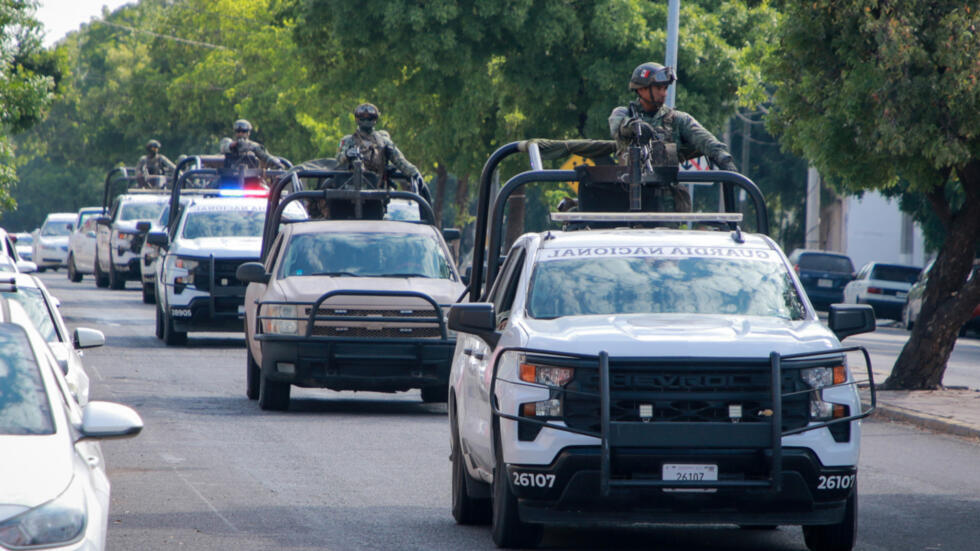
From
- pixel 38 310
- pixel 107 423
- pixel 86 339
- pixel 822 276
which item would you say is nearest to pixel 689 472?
pixel 107 423

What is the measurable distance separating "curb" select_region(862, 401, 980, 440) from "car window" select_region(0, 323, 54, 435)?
350 inches

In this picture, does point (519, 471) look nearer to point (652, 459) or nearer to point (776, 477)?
point (652, 459)

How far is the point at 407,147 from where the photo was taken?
3941 centimetres

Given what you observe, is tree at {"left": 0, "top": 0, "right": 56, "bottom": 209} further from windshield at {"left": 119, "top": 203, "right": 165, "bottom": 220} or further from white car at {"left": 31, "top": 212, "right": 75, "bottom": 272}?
white car at {"left": 31, "top": 212, "right": 75, "bottom": 272}

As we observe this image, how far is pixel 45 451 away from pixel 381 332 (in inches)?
348

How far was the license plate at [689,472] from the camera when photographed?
7.59 metres

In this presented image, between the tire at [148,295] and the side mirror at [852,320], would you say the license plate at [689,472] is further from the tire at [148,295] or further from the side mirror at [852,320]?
the tire at [148,295]

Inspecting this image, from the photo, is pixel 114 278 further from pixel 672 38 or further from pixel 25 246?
pixel 25 246

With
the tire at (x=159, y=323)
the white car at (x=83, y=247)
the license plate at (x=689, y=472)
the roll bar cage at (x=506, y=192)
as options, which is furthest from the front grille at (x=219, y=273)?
the white car at (x=83, y=247)

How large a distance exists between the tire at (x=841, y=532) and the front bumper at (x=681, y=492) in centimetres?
30

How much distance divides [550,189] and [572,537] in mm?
28832

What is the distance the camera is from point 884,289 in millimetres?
39000

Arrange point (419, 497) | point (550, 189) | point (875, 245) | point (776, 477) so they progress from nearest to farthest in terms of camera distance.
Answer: point (776, 477) < point (419, 497) < point (550, 189) < point (875, 245)

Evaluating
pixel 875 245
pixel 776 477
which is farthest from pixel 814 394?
pixel 875 245
